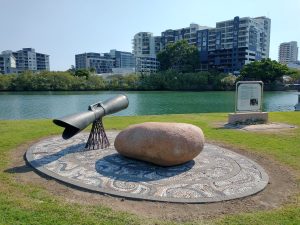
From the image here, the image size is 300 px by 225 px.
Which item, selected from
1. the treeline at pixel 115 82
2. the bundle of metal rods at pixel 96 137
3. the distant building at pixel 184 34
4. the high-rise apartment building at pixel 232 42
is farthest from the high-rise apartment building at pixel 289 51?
the bundle of metal rods at pixel 96 137

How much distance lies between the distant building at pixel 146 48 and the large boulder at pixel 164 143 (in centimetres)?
11482

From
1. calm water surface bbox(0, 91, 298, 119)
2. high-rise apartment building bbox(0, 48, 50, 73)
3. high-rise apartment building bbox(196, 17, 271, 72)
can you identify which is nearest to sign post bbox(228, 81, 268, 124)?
calm water surface bbox(0, 91, 298, 119)

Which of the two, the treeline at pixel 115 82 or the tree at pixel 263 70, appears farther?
the treeline at pixel 115 82

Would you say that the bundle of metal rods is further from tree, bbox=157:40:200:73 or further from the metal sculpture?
tree, bbox=157:40:200:73

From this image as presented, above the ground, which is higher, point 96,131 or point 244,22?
point 244,22

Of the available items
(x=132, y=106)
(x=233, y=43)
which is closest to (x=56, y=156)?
(x=132, y=106)

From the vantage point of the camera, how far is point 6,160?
25.5ft

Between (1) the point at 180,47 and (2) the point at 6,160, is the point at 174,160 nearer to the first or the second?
(2) the point at 6,160

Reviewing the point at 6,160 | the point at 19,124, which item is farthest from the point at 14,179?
the point at 19,124

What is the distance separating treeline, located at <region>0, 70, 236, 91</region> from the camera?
70.4m

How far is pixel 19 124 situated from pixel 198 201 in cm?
1089

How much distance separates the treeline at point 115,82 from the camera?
231 ft

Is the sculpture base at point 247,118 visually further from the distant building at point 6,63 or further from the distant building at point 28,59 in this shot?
the distant building at point 28,59

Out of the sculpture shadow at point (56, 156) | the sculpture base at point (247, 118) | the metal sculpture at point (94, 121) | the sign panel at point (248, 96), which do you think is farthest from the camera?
the sign panel at point (248, 96)
